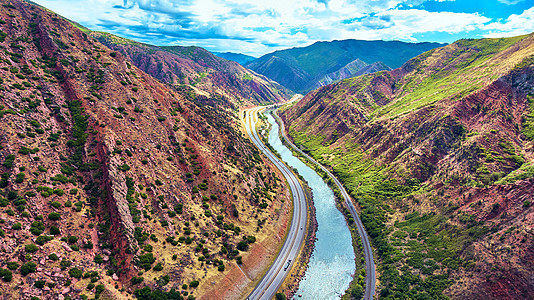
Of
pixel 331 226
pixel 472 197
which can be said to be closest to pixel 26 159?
pixel 331 226

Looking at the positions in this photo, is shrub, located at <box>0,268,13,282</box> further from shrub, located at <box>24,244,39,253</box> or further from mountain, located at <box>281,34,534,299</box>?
mountain, located at <box>281,34,534,299</box>

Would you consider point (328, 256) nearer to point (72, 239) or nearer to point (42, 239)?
point (72, 239)

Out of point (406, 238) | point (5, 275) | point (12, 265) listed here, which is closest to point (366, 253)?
point (406, 238)

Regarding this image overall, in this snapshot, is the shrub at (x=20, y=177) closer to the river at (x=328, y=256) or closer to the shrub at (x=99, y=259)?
the shrub at (x=99, y=259)

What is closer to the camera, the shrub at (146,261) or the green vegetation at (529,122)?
the shrub at (146,261)

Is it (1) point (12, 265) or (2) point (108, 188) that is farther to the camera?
(2) point (108, 188)

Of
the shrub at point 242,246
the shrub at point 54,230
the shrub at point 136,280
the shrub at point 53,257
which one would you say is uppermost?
the shrub at point 54,230

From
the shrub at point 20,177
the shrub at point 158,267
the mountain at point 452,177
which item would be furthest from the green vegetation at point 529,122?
the shrub at point 20,177
